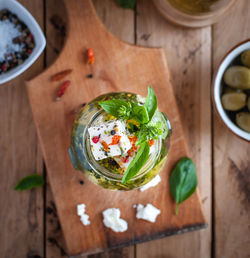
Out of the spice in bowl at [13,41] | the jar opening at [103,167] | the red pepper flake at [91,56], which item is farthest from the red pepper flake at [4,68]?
the jar opening at [103,167]

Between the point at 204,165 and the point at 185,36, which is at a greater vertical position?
the point at 185,36

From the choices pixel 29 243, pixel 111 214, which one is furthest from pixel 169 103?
pixel 29 243

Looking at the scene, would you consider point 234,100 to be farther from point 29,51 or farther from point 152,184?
point 29,51

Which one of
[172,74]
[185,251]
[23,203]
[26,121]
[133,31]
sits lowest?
[185,251]

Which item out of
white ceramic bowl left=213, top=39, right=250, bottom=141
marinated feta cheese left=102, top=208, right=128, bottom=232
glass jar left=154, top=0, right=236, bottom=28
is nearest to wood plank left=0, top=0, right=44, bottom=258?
marinated feta cheese left=102, top=208, right=128, bottom=232

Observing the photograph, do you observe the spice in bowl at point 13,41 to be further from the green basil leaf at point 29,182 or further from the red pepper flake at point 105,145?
the red pepper flake at point 105,145

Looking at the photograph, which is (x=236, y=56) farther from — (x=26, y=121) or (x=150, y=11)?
(x=26, y=121)

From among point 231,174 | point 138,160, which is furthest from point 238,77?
point 138,160
